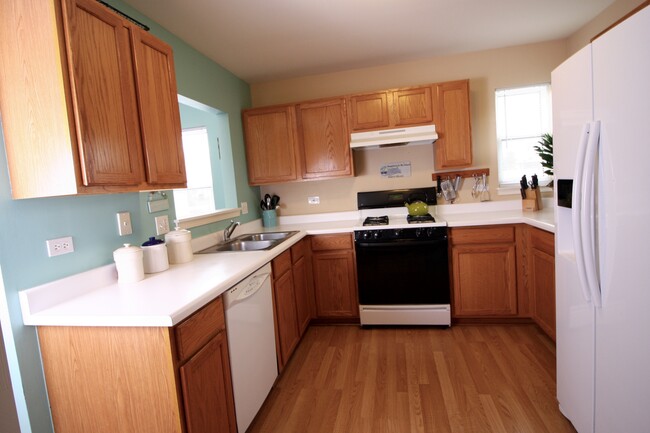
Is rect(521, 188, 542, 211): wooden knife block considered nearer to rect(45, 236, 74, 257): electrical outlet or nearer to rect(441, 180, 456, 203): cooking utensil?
rect(441, 180, 456, 203): cooking utensil

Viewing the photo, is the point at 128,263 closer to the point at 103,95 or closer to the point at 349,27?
the point at 103,95

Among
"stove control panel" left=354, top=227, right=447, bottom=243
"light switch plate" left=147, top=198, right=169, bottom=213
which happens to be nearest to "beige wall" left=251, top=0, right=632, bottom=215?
"stove control panel" left=354, top=227, right=447, bottom=243

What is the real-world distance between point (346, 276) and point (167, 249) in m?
1.54

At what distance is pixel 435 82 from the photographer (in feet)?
10.7

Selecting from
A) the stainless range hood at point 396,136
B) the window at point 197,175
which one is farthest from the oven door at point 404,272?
the window at point 197,175

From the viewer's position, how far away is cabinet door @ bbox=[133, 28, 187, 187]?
5.25 feet

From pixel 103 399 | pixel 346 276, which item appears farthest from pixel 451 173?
pixel 103 399

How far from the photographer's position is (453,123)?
9.71 feet

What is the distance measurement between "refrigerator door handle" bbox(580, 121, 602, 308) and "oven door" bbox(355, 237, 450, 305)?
144 centimetres

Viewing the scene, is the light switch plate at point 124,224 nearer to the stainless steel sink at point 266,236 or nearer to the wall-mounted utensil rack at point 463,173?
the stainless steel sink at point 266,236

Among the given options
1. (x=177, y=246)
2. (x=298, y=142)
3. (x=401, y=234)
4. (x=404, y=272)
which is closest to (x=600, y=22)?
(x=401, y=234)

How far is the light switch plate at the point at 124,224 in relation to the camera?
70.4 inches

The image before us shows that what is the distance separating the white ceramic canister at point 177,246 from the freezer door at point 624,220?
203 cm

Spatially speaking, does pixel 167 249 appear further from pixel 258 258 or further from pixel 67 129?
pixel 67 129
